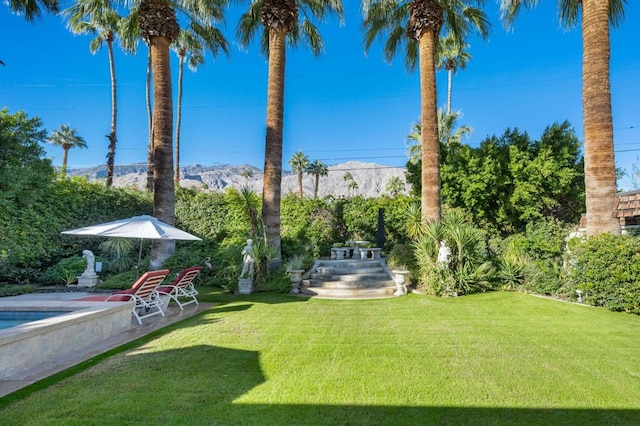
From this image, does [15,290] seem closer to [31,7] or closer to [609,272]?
[31,7]

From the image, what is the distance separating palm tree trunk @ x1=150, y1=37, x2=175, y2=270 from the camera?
1030 cm

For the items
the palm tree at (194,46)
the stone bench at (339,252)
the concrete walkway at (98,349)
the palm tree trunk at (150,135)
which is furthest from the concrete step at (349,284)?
the palm tree trunk at (150,135)

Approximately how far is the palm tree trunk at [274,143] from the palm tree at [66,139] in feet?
120

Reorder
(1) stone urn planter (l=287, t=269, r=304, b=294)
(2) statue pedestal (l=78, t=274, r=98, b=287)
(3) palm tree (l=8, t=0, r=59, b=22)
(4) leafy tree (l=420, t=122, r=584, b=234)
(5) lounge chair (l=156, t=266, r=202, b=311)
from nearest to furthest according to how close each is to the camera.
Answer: (5) lounge chair (l=156, t=266, r=202, b=311) < (1) stone urn planter (l=287, t=269, r=304, b=294) < (3) palm tree (l=8, t=0, r=59, b=22) < (2) statue pedestal (l=78, t=274, r=98, b=287) < (4) leafy tree (l=420, t=122, r=584, b=234)

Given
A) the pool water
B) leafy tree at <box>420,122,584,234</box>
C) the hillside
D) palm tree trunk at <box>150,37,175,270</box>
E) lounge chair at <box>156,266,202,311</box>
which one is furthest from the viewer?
the hillside

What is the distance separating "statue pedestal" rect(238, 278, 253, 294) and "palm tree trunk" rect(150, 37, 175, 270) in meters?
3.09

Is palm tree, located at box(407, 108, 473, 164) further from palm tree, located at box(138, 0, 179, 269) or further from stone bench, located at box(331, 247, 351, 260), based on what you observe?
palm tree, located at box(138, 0, 179, 269)

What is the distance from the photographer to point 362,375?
371cm

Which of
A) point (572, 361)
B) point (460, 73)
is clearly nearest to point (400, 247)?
point (572, 361)

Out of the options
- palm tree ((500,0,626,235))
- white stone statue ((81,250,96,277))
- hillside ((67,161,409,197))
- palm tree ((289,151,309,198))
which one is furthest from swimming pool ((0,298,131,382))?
hillside ((67,161,409,197))

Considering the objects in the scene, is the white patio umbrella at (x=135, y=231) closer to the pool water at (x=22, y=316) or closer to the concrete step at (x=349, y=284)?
the pool water at (x=22, y=316)

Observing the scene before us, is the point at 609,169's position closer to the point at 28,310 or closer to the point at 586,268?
the point at 586,268

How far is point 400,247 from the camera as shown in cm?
1191

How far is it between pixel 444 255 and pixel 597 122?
549 cm
